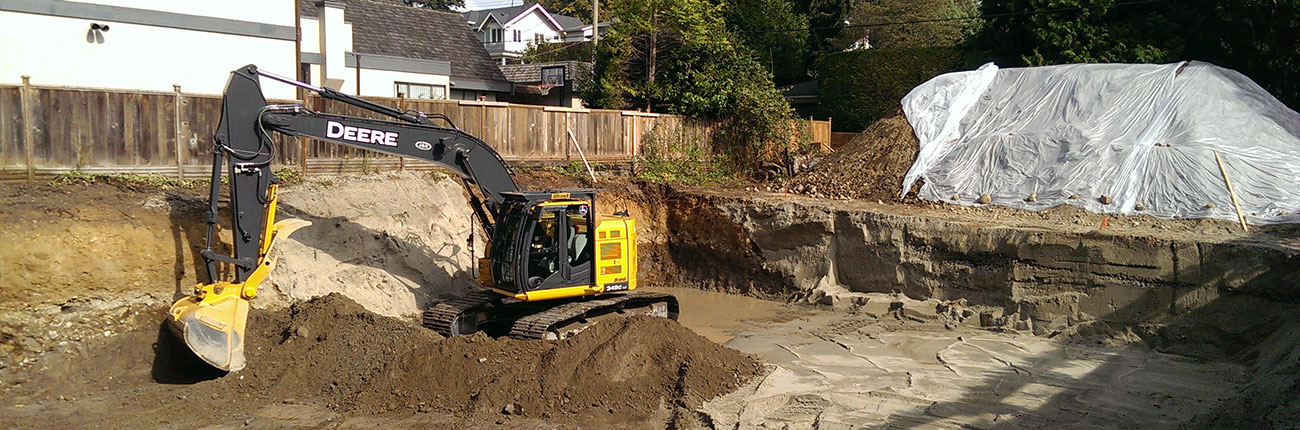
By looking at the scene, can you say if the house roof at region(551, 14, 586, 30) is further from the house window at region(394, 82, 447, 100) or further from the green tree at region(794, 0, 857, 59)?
the house window at region(394, 82, 447, 100)

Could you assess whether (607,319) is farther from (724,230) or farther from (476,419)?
(724,230)

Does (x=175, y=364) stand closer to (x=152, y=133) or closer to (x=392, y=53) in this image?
(x=152, y=133)

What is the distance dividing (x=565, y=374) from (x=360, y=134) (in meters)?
3.78

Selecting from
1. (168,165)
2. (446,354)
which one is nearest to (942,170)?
(446,354)

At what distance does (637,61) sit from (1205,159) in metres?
13.0

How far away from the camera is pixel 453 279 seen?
49.9ft

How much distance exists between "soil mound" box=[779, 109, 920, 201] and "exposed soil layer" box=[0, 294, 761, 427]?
841 centimetres

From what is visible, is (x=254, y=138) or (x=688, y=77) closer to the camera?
(x=254, y=138)

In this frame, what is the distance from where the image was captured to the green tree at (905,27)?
124 ft

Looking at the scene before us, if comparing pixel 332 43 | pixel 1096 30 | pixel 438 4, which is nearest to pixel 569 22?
pixel 438 4

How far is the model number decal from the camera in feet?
36.0

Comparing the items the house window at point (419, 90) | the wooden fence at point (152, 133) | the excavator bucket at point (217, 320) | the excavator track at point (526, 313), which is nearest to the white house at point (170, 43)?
the house window at point (419, 90)

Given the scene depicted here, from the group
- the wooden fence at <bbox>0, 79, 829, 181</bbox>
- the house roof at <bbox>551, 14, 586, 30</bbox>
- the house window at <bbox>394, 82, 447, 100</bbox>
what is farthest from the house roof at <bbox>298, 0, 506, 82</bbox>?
the house roof at <bbox>551, 14, 586, 30</bbox>

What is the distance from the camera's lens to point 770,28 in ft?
114
